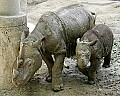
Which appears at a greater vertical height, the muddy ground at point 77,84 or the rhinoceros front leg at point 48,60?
the rhinoceros front leg at point 48,60

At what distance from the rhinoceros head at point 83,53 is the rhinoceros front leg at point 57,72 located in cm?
36

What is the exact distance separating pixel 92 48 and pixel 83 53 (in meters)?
0.31

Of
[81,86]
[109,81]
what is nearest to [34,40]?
[81,86]

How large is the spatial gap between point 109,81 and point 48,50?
1240mm

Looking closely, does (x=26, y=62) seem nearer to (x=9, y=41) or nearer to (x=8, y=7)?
(x=9, y=41)

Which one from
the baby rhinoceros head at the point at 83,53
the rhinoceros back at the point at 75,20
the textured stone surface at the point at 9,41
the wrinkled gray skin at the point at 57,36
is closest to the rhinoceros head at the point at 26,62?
the wrinkled gray skin at the point at 57,36

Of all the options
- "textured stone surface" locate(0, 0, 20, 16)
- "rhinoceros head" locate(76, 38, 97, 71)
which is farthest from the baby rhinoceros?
"textured stone surface" locate(0, 0, 20, 16)

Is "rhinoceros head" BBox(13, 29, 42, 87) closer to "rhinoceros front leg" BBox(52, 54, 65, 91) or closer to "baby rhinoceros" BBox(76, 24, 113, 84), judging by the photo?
"rhinoceros front leg" BBox(52, 54, 65, 91)

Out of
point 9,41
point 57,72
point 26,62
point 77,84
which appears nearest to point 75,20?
point 57,72

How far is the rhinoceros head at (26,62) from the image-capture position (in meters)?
4.37

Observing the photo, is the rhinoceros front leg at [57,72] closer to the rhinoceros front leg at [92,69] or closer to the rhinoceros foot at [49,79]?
the rhinoceros foot at [49,79]

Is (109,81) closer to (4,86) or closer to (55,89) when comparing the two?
(55,89)

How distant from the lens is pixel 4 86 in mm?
5066

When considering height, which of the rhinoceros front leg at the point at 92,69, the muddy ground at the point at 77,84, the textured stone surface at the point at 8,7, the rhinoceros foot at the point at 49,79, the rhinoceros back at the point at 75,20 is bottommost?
the muddy ground at the point at 77,84
